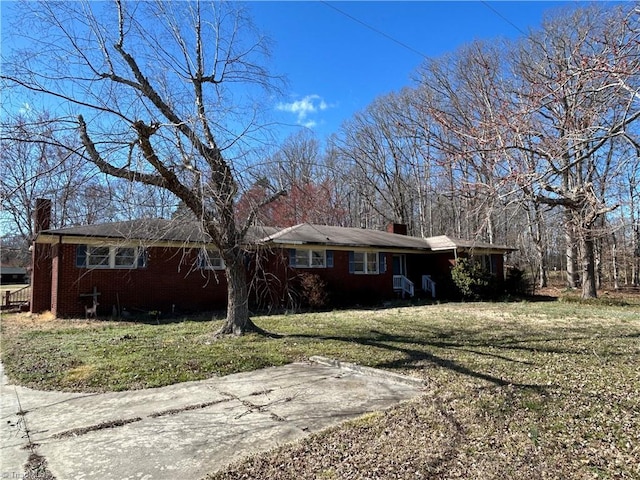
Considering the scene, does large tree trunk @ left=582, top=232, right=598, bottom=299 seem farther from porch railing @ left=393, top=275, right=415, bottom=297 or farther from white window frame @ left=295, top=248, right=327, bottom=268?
white window frame @ left=295, top=248, right=327, bottom=268

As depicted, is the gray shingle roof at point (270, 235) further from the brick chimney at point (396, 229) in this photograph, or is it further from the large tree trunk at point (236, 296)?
the brick chimney at point (396, 229)

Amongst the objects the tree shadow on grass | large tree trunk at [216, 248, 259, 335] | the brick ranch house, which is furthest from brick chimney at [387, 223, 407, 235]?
large tree trunk at [216, 248, 259, 335]

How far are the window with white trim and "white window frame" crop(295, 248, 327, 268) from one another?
6.54m

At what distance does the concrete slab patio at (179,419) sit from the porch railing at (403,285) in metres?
15.9

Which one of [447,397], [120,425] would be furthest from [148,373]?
[447,397]

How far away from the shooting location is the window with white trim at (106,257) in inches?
558

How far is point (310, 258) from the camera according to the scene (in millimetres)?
19078

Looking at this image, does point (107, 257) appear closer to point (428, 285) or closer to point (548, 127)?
point (548, 127)

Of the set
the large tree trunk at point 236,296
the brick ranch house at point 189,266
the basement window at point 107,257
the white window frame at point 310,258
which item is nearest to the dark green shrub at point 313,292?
the brick ranch house at point 189,266

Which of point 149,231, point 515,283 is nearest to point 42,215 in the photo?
point 149,231

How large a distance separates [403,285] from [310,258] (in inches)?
241

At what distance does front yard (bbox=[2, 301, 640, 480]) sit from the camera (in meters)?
3.67

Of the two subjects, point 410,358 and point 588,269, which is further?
point 588,269

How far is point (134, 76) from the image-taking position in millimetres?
8758
